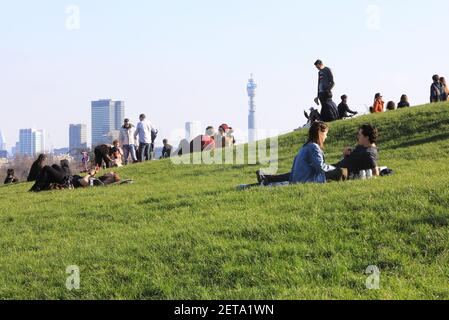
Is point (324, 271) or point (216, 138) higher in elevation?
point (216, 138)

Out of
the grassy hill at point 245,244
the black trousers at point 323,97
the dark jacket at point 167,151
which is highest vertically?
the black trousers at point 323,97

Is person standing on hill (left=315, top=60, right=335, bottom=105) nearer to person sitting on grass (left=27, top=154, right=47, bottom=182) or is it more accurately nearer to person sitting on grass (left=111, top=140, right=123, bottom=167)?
person sitting on grass (left=111, top=140, right=123, bottom=167)

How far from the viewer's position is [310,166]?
11.6m

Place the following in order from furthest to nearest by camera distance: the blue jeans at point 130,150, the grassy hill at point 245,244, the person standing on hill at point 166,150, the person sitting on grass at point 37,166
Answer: the person standing on hill at point 166,150, the blue jeans at point 130,150, the person sitting on grass at point 37,166, the grassy hill at point 245,244

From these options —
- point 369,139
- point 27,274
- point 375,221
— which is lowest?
point 27,274

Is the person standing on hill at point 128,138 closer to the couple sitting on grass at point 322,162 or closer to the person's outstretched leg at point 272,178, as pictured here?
the person's outstretched leg at point 272,178

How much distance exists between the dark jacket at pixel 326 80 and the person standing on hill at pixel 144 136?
26.0 ft

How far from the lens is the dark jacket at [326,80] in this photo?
22548 millimetres

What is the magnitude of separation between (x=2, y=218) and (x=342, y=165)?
6.80 meters

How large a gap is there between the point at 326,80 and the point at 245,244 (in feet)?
51.8

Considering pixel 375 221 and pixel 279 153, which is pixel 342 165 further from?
pixel 279 153

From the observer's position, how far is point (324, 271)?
6727 millimetres

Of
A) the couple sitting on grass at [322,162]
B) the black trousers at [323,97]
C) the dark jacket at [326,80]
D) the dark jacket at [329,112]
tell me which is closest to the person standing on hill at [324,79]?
the dark jacket at [326,80]
